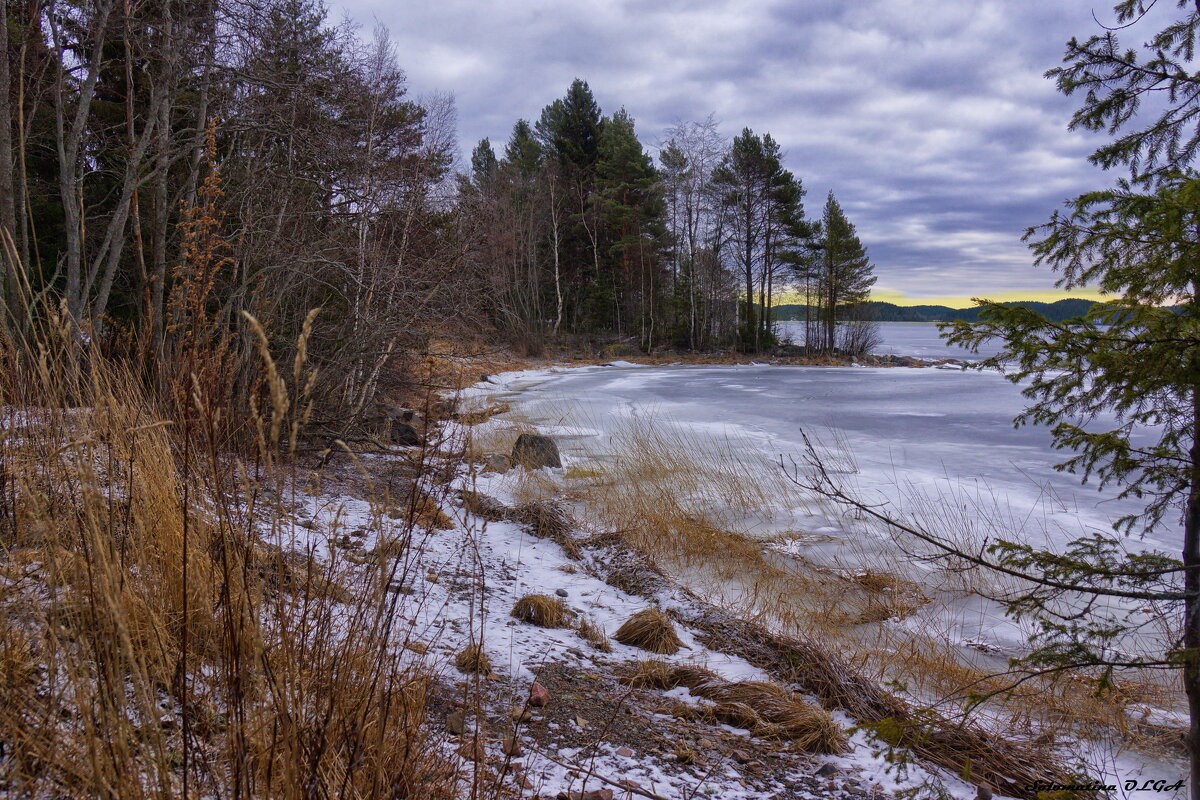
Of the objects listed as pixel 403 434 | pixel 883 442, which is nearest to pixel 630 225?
pixel 883 442

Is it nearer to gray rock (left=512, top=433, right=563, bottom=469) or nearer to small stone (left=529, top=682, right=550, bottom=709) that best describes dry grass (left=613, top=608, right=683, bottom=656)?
small stone (left=529, top=682, right=550, bottom=709)

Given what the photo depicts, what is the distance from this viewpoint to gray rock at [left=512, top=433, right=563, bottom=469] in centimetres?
843

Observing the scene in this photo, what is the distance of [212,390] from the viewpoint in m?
1.66

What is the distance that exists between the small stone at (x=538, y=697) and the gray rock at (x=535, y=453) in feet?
18.2

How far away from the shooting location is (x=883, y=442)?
1150 cm

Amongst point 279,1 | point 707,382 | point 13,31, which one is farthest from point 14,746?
point 707,382

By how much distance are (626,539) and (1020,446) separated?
346 inches

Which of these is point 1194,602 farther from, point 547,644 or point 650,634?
point 547,644

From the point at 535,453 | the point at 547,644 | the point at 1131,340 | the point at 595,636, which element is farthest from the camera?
the point at 535,453

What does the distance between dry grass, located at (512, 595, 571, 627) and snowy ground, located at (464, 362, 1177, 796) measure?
1605 mm

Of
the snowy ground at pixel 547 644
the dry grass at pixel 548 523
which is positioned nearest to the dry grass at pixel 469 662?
the snowy ground at pixel 547 644

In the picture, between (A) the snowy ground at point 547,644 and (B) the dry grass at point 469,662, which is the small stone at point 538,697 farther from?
(B) the dry grass at point 469,662

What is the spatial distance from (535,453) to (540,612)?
4.87m

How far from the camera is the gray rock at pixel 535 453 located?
27.7 feet
